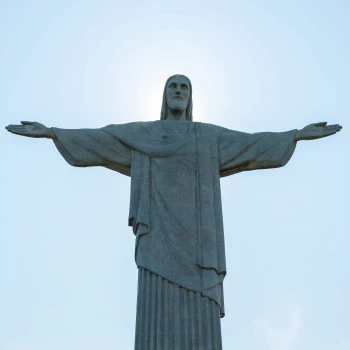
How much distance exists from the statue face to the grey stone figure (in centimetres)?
2

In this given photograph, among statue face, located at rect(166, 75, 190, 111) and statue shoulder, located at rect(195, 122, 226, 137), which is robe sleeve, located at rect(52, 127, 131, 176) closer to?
statue face, located at rect(166, 75, 190, 111)

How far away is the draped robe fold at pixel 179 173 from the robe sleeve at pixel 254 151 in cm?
2

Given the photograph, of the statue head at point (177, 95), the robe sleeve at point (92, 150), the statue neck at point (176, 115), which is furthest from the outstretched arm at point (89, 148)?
the statue head at point (177, 95)

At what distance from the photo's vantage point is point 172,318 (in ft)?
60.2

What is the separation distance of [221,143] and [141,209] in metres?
2.80

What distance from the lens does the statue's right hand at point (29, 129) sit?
20.7m

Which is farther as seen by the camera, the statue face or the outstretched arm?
the statue face

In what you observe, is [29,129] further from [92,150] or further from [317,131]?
[317,131]

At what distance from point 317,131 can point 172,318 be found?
582cm

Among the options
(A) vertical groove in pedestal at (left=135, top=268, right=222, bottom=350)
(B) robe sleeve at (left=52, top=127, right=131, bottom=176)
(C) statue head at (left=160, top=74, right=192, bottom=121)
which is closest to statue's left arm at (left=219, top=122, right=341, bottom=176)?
→ (C) statue head at (left=160, top=74, right=192, bottom=121)

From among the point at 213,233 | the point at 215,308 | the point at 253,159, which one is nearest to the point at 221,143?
the point at 253,159

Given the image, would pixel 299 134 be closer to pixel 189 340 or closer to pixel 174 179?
pixel 174 179

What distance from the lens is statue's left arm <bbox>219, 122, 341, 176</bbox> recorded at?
2100 centimetres

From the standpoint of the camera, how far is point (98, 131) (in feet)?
69.7
